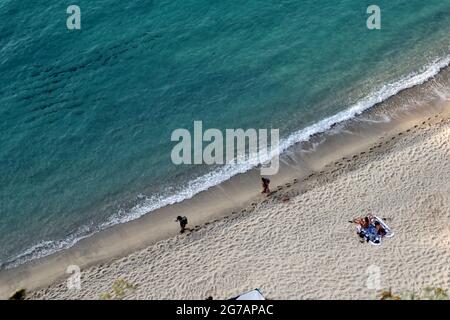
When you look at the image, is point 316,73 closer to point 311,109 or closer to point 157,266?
point 311,109

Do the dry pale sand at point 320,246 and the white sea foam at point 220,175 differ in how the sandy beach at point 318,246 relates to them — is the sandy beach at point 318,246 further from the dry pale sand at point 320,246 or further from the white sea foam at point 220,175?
the white sea foam at point 220,175

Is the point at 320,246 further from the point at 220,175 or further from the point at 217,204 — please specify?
the point at 220,175

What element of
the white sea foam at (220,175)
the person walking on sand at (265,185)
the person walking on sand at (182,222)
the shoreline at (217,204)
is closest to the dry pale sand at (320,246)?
the person walking on sand at (182,222)

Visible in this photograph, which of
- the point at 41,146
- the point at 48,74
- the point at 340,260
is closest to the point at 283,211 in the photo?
the point at 340,260

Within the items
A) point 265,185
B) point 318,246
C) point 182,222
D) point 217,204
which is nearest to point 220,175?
point 217,204

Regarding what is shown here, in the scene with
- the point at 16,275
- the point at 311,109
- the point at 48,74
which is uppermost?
the point at 48,74

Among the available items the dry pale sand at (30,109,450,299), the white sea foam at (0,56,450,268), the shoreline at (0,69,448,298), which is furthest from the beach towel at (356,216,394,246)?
the white sea foam at (0,56,450,268)

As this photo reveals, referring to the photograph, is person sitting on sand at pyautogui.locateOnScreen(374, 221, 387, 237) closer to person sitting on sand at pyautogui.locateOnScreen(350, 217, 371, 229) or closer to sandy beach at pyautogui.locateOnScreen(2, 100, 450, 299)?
sandy beach at pyautogui.locateOnScreen(2, 100, 450, 299)
